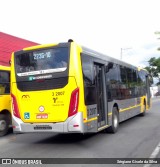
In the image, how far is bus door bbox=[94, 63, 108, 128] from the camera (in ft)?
34.5

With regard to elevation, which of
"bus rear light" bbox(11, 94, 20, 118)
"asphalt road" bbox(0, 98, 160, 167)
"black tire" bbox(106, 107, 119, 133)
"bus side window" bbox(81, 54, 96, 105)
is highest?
"bus side window" bbox(81, 54, 96, 105)

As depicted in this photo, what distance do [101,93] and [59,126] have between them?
2.55 metres

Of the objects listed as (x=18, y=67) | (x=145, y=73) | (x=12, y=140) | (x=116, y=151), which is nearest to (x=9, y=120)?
(x=12, y=140)

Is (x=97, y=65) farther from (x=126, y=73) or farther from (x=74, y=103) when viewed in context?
(x=126, y=73)

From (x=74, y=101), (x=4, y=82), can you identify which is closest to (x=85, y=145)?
(x=74, y=101)

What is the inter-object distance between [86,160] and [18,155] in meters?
2.04

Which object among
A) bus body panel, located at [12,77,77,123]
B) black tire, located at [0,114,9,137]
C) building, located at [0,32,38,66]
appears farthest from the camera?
building, located at [0,32,38,66]

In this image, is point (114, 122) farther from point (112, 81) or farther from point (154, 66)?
point (154, 66)

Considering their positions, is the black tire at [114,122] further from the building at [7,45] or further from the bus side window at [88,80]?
the building at [7,45]

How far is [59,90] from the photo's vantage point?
9.16m

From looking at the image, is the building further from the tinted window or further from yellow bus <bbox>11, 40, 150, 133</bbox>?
yellow bus <bbox>11, 40, 150, 133</bbox>

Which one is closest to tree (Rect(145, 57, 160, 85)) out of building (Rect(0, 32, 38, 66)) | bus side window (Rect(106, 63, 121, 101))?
building (Rect(0, 32, 38, 66))

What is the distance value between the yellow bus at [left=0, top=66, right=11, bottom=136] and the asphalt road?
52cm

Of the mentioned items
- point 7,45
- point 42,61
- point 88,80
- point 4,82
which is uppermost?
point 7,45
